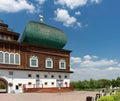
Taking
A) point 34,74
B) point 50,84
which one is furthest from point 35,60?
point 50,84

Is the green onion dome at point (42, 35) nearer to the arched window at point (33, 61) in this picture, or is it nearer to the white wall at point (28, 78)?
the arched window at point (33, 61)

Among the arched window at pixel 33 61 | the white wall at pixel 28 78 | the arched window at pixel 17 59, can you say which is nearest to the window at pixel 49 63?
the white wall at pixel 28 78

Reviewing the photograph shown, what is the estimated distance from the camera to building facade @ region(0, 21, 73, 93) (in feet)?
138

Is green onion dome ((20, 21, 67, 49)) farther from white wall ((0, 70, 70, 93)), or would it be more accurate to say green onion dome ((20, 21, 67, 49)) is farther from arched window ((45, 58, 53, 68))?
white wall ((0, 70, 70, 93))

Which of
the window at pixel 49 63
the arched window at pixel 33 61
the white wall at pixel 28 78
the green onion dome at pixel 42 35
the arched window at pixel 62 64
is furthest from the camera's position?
the arched window at pixel 62 64

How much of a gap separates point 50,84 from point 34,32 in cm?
985

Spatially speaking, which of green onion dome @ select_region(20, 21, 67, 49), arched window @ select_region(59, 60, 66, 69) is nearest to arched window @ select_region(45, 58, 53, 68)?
arched window @ select_region(59, 60, 66, 69)

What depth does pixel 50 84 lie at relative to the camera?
48625 mm

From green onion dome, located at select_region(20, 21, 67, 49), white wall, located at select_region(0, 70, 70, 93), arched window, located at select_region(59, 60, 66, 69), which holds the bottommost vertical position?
white wall, located at select_region(0, 70, 70, 93)

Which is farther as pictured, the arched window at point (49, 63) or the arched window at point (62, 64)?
the arched window at point (62, 64)

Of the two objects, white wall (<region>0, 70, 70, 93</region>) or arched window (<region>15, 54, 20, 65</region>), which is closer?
white wall (<region>0, 70, 70, 93</region>)

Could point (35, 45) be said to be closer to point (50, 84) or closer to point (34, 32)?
point (34, 32)

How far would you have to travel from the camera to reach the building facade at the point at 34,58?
A: 42.0m

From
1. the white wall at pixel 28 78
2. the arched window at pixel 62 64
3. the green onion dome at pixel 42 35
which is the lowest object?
the white wall at pixel 28 78
